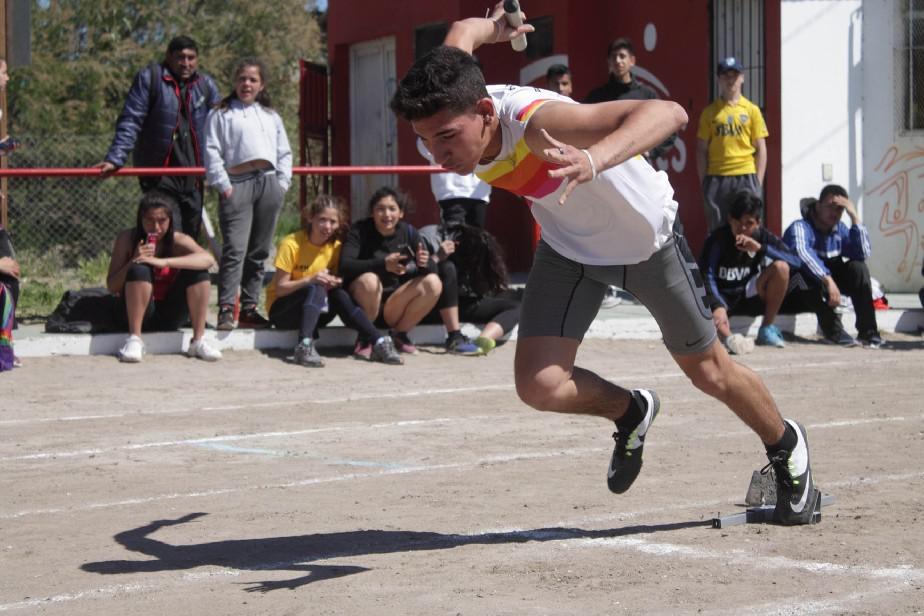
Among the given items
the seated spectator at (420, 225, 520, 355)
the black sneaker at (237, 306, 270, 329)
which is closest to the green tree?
the black sneaker at (237, 306, 270, 329)

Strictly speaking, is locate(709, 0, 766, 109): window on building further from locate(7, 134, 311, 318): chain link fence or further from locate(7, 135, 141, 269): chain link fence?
locate(7, 135, 141, 269): chain link fence

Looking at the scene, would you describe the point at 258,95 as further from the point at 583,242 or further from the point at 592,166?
the point at 592,166

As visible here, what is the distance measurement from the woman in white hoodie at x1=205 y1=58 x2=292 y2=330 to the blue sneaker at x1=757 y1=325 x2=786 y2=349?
431 centimetres

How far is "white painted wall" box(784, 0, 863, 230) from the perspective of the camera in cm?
1603

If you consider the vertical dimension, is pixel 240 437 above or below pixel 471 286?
below

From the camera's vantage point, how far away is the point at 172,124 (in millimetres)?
12492

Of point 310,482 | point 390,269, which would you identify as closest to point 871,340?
point 390,269

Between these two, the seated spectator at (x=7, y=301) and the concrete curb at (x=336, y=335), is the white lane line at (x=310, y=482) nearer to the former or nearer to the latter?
the seated spectator at (x=7, y=301)

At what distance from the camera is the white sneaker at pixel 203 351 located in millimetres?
11578

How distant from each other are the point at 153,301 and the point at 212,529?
594 centimetres

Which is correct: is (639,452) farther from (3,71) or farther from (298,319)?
(3,71)

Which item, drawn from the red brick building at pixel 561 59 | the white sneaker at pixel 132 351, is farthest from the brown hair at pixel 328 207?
the red brick building at pixel 561 59

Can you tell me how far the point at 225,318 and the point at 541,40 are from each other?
759 cm

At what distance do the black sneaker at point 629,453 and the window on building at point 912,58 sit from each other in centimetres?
1110
